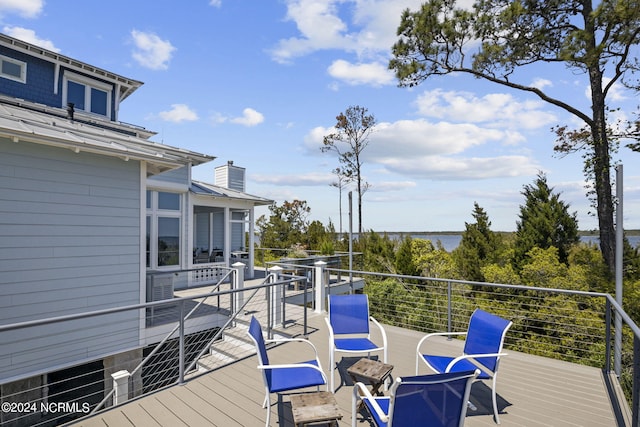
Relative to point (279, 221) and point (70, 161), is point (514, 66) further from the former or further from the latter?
point (279, 221)

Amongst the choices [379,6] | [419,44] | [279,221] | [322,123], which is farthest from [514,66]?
[279,221]

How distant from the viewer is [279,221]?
2200 cm

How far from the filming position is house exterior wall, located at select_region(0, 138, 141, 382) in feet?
14.9

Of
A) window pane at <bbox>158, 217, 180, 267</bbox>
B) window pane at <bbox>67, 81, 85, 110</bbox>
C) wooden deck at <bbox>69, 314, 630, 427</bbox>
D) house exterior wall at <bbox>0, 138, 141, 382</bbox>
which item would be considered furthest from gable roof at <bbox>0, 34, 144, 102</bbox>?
wooden deck at <bbox>69, 314, 630, 427</bbox>

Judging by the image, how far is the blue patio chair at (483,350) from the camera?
10.1ft

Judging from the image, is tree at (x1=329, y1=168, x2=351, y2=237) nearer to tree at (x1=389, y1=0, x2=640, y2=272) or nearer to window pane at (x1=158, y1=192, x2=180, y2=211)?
tree at (x1=389, y1=0, x2=640, y2=272)

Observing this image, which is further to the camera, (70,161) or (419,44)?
(419,44)

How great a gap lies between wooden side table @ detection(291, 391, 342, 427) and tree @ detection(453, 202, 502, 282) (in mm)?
10163

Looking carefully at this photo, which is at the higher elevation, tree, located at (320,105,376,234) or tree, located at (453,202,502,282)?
tree, located at (320,105,376,234)

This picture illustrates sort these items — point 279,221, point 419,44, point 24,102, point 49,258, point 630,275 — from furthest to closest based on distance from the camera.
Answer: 1. point 279,221
2. point 419,44
3. point 24,102
4. point 630,275
5. point 49,258

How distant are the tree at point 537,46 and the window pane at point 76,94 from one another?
32.9ft

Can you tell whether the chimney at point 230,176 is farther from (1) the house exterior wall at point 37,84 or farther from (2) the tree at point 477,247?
(2) the tree at point 477,247

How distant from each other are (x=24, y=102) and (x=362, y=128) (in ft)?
53.0

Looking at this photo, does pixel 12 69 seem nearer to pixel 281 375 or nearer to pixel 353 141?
pixel 281 375
